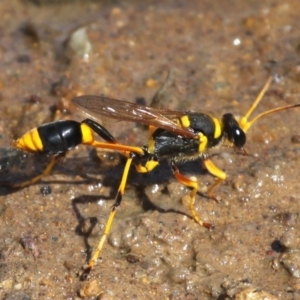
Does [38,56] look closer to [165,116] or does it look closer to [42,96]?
[42,96]

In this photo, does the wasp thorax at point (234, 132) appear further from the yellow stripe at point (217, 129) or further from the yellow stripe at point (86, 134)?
the yellow stripe at point (86, 134)

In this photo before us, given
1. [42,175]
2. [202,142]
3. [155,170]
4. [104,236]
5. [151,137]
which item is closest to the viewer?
[104,236]

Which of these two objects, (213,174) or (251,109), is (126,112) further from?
(251,109)

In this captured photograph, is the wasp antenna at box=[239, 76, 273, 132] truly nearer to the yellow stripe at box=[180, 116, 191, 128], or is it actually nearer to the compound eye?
the compound eye

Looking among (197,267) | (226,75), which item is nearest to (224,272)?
(197,267)

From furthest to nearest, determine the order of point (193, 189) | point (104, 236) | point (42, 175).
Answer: point (42, 175)
point (193, 189)
point (104, 236)

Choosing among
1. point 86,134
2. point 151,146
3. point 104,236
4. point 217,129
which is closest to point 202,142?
point 217,129

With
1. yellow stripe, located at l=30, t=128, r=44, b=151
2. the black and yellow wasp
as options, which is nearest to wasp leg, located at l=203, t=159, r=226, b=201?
the black and yellow wasp
